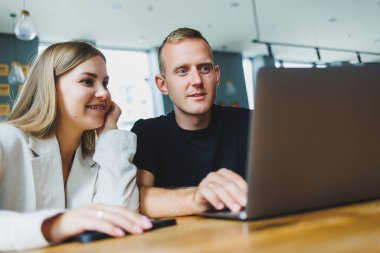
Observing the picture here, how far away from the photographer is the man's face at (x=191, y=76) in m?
1.58

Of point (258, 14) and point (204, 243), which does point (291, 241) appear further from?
point (258, 14)

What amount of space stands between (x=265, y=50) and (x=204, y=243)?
906 centimetres

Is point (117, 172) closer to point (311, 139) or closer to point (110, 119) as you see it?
point (110, 119)

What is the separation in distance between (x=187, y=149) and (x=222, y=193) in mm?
767

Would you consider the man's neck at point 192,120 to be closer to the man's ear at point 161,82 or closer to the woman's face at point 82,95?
the man's ear at point 161,82

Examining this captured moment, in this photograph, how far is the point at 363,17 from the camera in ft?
25.2

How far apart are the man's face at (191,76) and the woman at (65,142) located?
0.29 metres

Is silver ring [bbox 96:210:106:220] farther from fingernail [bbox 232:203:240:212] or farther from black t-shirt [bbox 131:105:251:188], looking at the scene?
black t-shirt [bbox 131:105:251:188]

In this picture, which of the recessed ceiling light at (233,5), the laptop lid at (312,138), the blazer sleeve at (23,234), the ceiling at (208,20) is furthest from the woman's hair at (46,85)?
the recessed ceiling light at (233,5)

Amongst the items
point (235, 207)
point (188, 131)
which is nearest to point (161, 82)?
point (188, 131)

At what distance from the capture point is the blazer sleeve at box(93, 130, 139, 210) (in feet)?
3.84

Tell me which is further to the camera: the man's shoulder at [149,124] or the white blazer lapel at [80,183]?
the man's shoulder at [149,124]

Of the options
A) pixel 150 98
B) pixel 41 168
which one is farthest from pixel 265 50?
pixel 41 168

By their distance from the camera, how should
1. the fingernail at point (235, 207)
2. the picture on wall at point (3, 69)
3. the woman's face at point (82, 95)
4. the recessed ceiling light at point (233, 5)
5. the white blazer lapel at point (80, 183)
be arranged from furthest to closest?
the recessed ceiling light at point (233, 5)
the picture on wall at point (3, 69)
the woman's face at point (82, 95)
the white blazer lapel at point (80, 183)
the fingernail at point (235, 207)
